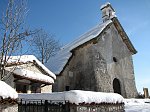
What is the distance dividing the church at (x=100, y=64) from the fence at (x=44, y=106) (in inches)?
430

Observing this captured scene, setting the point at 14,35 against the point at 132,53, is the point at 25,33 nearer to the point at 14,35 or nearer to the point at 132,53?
the point at 14,35

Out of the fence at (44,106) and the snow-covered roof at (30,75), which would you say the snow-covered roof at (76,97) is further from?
the snow-covered roof at (30,75)

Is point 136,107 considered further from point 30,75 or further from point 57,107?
point 57,107

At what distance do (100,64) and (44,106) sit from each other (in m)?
12.4

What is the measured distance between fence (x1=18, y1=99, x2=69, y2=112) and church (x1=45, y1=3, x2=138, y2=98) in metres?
10.9

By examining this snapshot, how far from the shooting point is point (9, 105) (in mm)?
3746

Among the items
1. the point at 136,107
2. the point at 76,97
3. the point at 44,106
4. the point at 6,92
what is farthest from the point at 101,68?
the point at 6,92

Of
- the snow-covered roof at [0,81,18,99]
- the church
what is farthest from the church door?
the snow-covered roof at [0,81,18,99]

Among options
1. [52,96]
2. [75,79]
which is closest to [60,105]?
[52,96]

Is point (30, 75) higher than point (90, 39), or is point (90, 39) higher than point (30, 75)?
point (90, 39)

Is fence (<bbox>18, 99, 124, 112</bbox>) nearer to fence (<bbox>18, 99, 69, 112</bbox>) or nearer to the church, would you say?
fence (<bbox>18, 99, 69, 112</bbox>)

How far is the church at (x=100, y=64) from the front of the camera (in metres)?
18.7

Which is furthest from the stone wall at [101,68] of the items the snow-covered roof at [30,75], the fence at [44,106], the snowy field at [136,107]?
the fence at [44,106]

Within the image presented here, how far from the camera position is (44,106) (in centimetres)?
704
